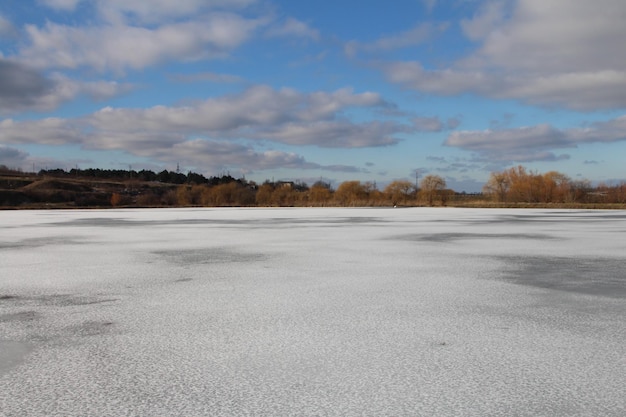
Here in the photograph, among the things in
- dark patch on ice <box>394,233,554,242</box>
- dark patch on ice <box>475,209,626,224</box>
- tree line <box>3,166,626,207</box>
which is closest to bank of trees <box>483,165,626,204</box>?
tree line <box>3,166,626,207</box>

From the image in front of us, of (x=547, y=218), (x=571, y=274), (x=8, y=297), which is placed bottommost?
(x=8, y=297)

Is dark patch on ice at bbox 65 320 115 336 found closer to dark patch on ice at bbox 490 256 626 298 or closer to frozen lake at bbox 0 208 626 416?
frozen lake at bbox 0 208 626 416

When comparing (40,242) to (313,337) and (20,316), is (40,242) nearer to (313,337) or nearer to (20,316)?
(20,316)

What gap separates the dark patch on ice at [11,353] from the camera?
3.51 meters

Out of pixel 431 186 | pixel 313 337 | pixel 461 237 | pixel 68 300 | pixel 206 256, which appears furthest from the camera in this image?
pixel 431 186

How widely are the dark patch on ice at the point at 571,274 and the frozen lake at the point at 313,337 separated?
0.04 metres

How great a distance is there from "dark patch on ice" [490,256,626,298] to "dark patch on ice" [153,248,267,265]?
4.16 metres

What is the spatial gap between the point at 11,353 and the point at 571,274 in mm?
6756

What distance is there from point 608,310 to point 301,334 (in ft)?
9.92

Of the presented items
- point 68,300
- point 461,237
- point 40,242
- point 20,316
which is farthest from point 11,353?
point 461,237

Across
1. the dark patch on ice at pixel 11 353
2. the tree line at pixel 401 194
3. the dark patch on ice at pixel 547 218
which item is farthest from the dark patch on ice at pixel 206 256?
the tree line at pixel 401 194

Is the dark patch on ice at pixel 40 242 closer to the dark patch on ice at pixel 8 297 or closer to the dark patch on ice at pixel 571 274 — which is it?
the dark patch on ice at pixel 8 297

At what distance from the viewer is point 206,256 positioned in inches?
380

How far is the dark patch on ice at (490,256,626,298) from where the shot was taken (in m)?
6.39
